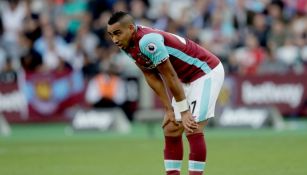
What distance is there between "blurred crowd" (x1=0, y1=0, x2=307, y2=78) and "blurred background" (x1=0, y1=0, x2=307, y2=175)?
0.03 meters

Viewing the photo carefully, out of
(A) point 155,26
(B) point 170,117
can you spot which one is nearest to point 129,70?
(A) point 155,26

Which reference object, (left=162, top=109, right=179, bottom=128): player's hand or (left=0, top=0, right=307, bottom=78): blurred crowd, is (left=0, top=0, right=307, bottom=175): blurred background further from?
(left=162, top=109, right=179, bottom=128): player's hand

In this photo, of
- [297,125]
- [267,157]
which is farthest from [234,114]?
[267,157]

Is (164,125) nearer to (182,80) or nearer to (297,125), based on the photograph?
(182,80)

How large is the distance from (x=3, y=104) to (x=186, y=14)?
5.10m

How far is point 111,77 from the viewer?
66.9ft

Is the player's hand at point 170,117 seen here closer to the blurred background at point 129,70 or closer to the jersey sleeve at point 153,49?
the jersey sleeve at point 153,49

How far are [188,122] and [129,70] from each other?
1196 cm

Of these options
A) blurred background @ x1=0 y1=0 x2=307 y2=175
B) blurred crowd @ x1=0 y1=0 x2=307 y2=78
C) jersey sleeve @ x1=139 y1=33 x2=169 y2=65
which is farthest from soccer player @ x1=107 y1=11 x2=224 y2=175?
blurred crowd @ x1=0 y1=0 x2=307 y2=78

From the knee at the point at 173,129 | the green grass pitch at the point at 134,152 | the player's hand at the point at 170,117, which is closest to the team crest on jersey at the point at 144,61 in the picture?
the player's hand at the point at 170,117

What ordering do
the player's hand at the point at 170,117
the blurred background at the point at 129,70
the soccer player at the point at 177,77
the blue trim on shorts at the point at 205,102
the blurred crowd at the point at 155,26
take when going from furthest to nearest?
the blurred crowd at the point at 155,26, the blurred background at the point at 129,70, the player's hand at the point at 170,117, the blue trim on shorts at the point at 205,102, the soccer player at the point at 177,77

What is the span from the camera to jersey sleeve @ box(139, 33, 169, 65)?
8.93 m

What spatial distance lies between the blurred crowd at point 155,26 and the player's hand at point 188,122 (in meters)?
11.2

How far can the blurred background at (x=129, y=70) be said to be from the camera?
19.5 metres
